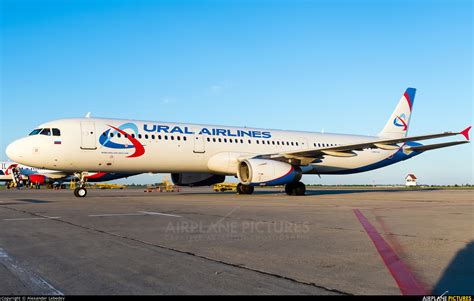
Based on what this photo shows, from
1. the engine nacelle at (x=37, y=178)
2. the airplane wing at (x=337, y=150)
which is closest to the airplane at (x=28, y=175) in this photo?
the engine nacelle at (x=37, y=178)

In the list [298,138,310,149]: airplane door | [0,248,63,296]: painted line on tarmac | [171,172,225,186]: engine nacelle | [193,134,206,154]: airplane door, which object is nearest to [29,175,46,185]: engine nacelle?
[171,172,225,186]: engine nacelle

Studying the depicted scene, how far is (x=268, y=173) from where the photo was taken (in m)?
20.8

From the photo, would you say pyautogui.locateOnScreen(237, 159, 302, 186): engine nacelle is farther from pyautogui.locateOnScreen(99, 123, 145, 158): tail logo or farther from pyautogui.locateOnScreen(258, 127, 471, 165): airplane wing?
pyautogui.locateOnScreen(99, 123, 145, 158): tail logo

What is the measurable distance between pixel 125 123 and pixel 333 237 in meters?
Result: 15.7

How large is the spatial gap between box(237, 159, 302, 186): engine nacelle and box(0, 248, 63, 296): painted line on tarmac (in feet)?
52.6

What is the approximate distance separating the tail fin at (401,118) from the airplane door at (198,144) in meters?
16.1

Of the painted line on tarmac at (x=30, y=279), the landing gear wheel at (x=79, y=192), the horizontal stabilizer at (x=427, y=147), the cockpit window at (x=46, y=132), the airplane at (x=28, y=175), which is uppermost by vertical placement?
the cockpit window at (x=46, y=132)

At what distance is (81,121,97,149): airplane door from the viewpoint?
19266 mm

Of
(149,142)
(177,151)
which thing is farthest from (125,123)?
(177,151)

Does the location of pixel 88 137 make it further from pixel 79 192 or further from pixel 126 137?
pixel 79 192

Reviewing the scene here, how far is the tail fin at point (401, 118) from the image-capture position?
103ft

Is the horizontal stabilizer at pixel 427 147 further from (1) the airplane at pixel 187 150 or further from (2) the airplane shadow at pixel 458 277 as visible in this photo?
(2) the airplane shadow at pixel 458 277

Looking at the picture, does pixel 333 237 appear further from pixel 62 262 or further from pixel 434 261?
pixel 62 262

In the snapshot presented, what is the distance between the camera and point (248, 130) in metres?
25.0
